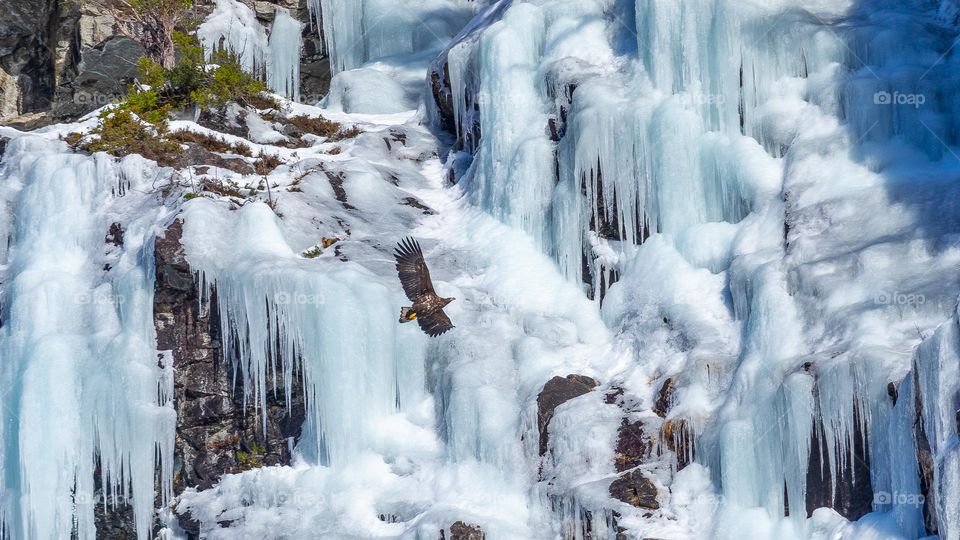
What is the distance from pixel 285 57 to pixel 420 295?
10.4 m

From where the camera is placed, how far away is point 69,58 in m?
23.6

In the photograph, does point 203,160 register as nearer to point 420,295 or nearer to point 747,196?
point 420,295

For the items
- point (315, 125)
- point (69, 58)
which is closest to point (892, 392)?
point (315, 125)

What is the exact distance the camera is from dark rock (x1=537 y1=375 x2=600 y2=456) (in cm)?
1416

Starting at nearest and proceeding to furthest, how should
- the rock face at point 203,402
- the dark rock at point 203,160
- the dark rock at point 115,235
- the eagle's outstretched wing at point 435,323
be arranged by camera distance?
1. the eagle's outstretched wing at point 435,323
2. the rock face at point 203,402
3. the dark rock at point 115,235
4. the dark rock at point 203,160

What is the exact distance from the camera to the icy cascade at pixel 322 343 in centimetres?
1502

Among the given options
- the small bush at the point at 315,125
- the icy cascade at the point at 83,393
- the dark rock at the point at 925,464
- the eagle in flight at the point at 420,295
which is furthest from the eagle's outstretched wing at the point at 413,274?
the dark rock at the point at 925,464

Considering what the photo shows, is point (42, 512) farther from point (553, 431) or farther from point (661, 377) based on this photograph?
point (661, 377)

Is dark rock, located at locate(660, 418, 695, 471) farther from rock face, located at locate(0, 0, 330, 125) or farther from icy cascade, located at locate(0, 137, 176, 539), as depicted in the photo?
rock face, located at locate(0, 0, 330, 125)

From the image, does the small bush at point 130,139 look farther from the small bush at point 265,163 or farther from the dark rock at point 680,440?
the dark rock at point 680,440

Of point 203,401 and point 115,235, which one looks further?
point 115,235

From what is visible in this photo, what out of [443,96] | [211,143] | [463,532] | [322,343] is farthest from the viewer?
[443,96]

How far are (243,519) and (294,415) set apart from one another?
53.5 inches

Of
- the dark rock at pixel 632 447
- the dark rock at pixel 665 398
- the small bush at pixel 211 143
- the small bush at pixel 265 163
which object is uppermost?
the small bush at pixel 211 143
